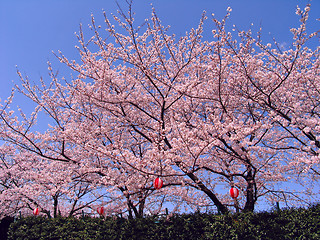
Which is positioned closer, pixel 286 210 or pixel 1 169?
pixel 286 210

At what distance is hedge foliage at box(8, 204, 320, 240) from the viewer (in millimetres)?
5266

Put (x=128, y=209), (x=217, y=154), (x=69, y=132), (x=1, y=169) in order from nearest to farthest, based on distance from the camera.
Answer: (x=217, y=154) < (x=69, y=132) < (x=128, y=209) < (x=1, y=169)

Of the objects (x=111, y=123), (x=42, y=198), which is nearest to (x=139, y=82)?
(x=111, y=123)

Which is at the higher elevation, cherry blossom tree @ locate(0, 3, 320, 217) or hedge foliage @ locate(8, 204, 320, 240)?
cherry blossom tree @ locate(0, 3, 320, 217)

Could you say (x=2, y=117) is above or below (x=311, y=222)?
above

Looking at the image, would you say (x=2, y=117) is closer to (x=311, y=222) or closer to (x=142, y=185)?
(x=142, y=185)

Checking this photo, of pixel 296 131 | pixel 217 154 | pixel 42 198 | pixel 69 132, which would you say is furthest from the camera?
pixel 42 198

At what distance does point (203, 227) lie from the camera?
598 centimetres

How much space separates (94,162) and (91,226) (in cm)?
257

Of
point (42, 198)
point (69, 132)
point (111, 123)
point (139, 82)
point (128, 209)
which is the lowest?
point (128, 209)

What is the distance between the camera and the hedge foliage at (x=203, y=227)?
527cm

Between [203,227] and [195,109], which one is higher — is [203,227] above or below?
below

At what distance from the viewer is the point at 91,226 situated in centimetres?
772

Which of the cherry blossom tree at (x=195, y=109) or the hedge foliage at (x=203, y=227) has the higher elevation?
the cherry blossom tree at (x=195, y=109)
